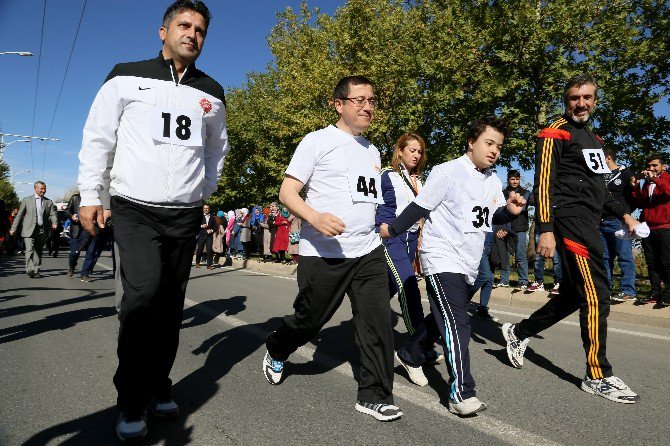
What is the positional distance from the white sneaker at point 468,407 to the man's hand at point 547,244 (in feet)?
3.98

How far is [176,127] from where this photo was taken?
112 inches

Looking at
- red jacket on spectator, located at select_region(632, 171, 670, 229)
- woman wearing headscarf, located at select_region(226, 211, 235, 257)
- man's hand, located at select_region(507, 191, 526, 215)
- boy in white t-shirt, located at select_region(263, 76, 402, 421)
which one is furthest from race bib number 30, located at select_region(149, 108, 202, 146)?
woman wearing headscarf, located at select_region(226, 211, 235, 257)

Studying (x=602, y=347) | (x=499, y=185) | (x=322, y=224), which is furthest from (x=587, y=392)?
(x=322, y=224)

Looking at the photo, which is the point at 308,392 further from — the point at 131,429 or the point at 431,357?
the point at 431,357

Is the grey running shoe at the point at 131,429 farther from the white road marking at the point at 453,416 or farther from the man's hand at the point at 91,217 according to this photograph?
the white road marking at the point at 453,416

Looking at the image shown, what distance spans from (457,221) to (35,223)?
11733 mm

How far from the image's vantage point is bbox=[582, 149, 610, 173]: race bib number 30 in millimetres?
3797

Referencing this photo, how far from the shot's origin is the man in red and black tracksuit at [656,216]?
7.25 meters

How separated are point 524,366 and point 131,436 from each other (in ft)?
10.4

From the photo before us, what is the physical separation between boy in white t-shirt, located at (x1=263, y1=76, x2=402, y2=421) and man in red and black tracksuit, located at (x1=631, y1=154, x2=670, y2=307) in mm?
5764

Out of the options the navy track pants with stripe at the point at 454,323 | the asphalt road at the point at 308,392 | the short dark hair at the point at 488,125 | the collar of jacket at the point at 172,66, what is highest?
the collar of jacket at the point at 172,66

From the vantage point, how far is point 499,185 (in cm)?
376

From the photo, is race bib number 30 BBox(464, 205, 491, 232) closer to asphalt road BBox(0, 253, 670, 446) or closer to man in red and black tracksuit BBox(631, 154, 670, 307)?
asphalt road BBox(0, 253, 670, 446)

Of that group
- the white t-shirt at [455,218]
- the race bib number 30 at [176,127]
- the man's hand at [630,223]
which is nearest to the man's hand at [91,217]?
the race bib number 30 at [176,127]
